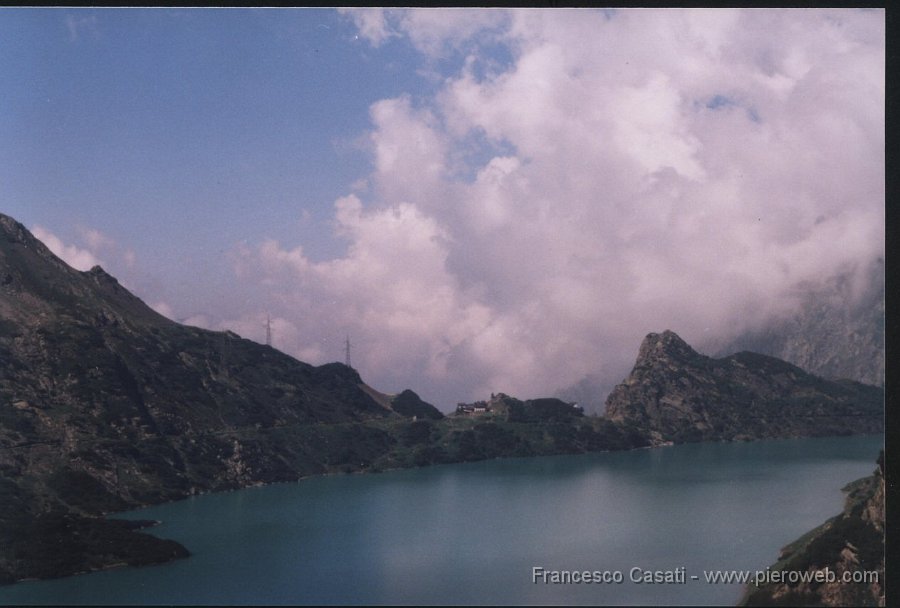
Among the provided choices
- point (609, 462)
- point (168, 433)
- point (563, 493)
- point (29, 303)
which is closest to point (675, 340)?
point (609, 462)

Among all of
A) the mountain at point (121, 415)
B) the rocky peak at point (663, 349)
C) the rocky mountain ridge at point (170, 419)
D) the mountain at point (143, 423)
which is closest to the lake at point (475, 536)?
the mountain at point (121, 415)

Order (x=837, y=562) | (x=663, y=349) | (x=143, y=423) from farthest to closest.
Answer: (x=663, y=349) → (x=143, y=423) → (x=837, y=562)

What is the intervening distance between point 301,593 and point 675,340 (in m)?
122

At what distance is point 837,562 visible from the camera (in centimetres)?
3675

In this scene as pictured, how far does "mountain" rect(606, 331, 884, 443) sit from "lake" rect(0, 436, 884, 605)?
1392 inches

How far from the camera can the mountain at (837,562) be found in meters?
32.2

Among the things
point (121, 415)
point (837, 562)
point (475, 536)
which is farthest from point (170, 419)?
point (837, 562)

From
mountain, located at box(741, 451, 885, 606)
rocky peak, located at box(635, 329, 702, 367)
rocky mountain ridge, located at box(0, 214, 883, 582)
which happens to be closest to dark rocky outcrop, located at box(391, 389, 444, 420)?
rocky mountain ridge, located at box(0, 214, 883, 582)

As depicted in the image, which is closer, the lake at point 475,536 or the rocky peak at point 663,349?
the lake at point 475,536

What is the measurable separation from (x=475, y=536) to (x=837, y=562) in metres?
20.4

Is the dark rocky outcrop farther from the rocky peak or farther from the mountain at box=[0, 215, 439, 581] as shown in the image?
the rocky peak

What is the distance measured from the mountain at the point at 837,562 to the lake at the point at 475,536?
1.38m

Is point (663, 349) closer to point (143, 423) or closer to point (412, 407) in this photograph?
point (412, 407)

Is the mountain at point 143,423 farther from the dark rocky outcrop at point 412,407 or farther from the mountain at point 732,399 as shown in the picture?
the mountain at point 732,399
